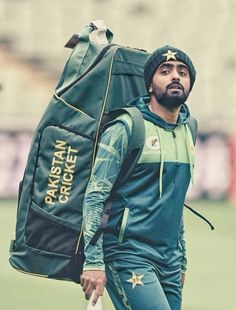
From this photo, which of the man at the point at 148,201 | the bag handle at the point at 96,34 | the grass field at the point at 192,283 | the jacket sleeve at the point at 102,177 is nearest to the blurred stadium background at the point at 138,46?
the grass field at the point at 192,283

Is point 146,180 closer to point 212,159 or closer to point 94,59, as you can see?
point 94,59

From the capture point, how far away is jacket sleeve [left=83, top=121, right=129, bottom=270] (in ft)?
14.1

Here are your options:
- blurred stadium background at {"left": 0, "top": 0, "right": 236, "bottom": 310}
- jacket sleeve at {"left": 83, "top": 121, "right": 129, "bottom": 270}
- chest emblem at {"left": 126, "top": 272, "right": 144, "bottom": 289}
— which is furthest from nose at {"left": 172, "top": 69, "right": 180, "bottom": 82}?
blurred stadium background at {"left": 0, "top": 0, "right": 236, "bottom": 310}

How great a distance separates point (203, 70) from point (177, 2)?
1.69 m

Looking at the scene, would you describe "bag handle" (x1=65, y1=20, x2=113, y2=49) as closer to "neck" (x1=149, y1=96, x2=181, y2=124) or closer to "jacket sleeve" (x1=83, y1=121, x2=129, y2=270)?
"neck" (x1=149, y1=96, x2=181, y2=124)

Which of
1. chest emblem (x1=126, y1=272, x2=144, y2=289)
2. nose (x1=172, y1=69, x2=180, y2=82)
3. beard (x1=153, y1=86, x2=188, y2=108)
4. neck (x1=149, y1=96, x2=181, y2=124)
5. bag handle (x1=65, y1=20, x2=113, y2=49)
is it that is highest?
bag handle (x1=65, y1=20, x2=113, y2=49)

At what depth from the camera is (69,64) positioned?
4.71m

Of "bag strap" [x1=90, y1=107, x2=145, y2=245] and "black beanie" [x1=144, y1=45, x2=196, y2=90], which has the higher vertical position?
"black beanie" [x1=144, y1=45, x2=196, y2=90]

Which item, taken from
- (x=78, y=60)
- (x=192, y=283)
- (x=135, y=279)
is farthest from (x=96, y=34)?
(x=192, y=283)

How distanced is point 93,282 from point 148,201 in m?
0.46

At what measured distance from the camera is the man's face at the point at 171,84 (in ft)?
14.8

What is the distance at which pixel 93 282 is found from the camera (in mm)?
4215

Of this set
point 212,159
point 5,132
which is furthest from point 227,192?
point 5,132

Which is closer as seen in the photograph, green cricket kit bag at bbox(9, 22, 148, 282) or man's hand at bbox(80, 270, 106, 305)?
man's hand at bbox(80, 270, 106, 305)
